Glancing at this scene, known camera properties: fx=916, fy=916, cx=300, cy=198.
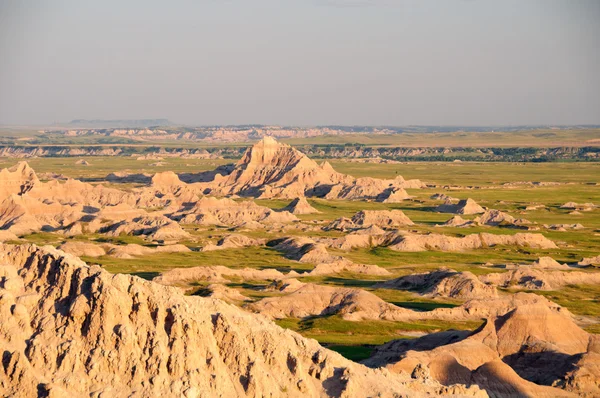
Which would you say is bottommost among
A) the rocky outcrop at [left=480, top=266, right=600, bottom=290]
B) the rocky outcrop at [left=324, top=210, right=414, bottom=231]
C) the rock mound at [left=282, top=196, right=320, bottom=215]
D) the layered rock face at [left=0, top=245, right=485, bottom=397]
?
the rock mound at [left=282, top=196, right=320, bottom=215]

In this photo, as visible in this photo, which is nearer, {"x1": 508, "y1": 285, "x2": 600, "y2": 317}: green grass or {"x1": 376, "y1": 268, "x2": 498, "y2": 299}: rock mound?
{"x1": 508, "y1": 285, "x2": 600, "y2": 317}: green grass

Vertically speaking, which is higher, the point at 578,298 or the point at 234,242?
the point at 578,298

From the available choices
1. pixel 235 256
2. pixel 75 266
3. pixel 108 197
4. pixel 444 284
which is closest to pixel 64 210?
pixel 108 197

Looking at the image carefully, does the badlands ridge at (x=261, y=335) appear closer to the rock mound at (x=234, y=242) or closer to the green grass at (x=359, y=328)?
the green grass at (x=359, y=328)

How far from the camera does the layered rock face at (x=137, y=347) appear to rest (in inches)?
1280

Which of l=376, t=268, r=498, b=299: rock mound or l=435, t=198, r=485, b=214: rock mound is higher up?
l=376, t=268, r=498, b=299: rock mound

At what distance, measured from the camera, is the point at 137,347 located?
1314 inches

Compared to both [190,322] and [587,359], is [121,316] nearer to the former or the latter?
[190,322]

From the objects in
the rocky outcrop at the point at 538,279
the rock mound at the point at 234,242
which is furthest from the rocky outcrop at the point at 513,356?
the rock mound at the point at 234,242

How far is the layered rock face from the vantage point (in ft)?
107

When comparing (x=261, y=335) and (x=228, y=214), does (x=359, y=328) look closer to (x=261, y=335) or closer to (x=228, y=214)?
(x=261, y=335)

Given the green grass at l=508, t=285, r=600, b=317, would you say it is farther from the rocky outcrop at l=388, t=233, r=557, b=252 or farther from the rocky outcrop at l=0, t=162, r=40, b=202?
the rocky outcrop at l=0, t=162, r=40, b=202

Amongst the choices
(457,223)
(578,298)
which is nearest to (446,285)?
(578,298)

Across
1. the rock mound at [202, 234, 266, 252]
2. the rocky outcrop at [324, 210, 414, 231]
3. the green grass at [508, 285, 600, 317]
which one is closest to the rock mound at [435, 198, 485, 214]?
the rocky outcrop at [324, 210, 414, 231]
